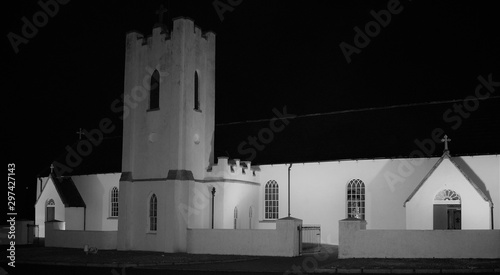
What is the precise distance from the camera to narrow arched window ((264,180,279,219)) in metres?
37.3

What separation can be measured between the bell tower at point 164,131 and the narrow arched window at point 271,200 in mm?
5065

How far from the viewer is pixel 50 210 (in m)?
45.1

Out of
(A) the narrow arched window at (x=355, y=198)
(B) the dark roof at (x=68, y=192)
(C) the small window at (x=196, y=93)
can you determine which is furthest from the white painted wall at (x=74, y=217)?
(A) the narrow arched window at (x=355, y=198)

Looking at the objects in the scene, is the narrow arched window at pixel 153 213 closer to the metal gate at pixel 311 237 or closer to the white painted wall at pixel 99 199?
the metal gate at pixel 311 237

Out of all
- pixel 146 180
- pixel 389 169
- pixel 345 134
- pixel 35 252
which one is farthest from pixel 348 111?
pixel 35 252

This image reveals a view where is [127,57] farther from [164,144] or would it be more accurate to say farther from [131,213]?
[131,213]

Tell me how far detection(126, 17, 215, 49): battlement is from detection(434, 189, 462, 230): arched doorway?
54.3 ft

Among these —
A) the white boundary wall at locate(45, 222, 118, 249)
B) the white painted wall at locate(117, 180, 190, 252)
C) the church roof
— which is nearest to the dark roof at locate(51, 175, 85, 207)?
the white boundary wall at locate(45, 222, 118, 249)

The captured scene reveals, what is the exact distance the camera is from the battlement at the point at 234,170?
111 ft

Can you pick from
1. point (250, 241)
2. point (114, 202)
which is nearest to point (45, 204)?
point (114, 202)

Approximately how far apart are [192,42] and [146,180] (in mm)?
8548

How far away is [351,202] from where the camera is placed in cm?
3503

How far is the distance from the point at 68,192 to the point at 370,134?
2417 cm

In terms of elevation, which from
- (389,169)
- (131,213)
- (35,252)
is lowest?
(35,252)
